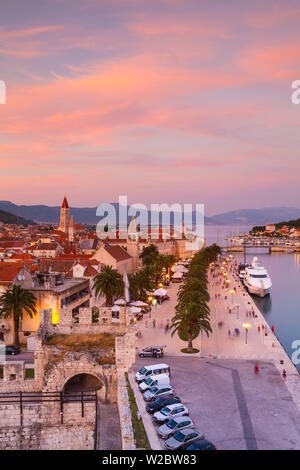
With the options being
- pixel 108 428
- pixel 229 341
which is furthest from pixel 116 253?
pixel 108 428

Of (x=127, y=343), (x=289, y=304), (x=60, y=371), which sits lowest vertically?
(x=289, y=304)

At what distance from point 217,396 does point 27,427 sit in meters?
12.6

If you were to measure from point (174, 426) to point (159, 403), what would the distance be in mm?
3282

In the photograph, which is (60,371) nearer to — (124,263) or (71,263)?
(71,263)

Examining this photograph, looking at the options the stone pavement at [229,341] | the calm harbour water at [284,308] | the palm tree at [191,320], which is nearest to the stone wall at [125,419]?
the stone pavement at [229,341]

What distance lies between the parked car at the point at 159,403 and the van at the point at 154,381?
2.53m

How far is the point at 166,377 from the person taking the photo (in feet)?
98.5

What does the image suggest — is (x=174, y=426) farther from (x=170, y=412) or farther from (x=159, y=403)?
(x=159, y=403)

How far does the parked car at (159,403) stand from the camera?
25.7 m

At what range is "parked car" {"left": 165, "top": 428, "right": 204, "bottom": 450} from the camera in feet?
68.7

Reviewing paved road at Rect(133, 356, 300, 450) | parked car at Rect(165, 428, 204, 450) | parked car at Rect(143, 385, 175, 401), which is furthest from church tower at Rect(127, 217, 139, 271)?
parked car at Rect(165, 428, 204, 450)

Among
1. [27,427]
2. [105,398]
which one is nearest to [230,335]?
[105,398]

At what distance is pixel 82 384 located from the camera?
2345 cm

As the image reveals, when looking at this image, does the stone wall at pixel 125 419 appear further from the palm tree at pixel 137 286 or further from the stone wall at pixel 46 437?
the palm tree at pixel 137 286
